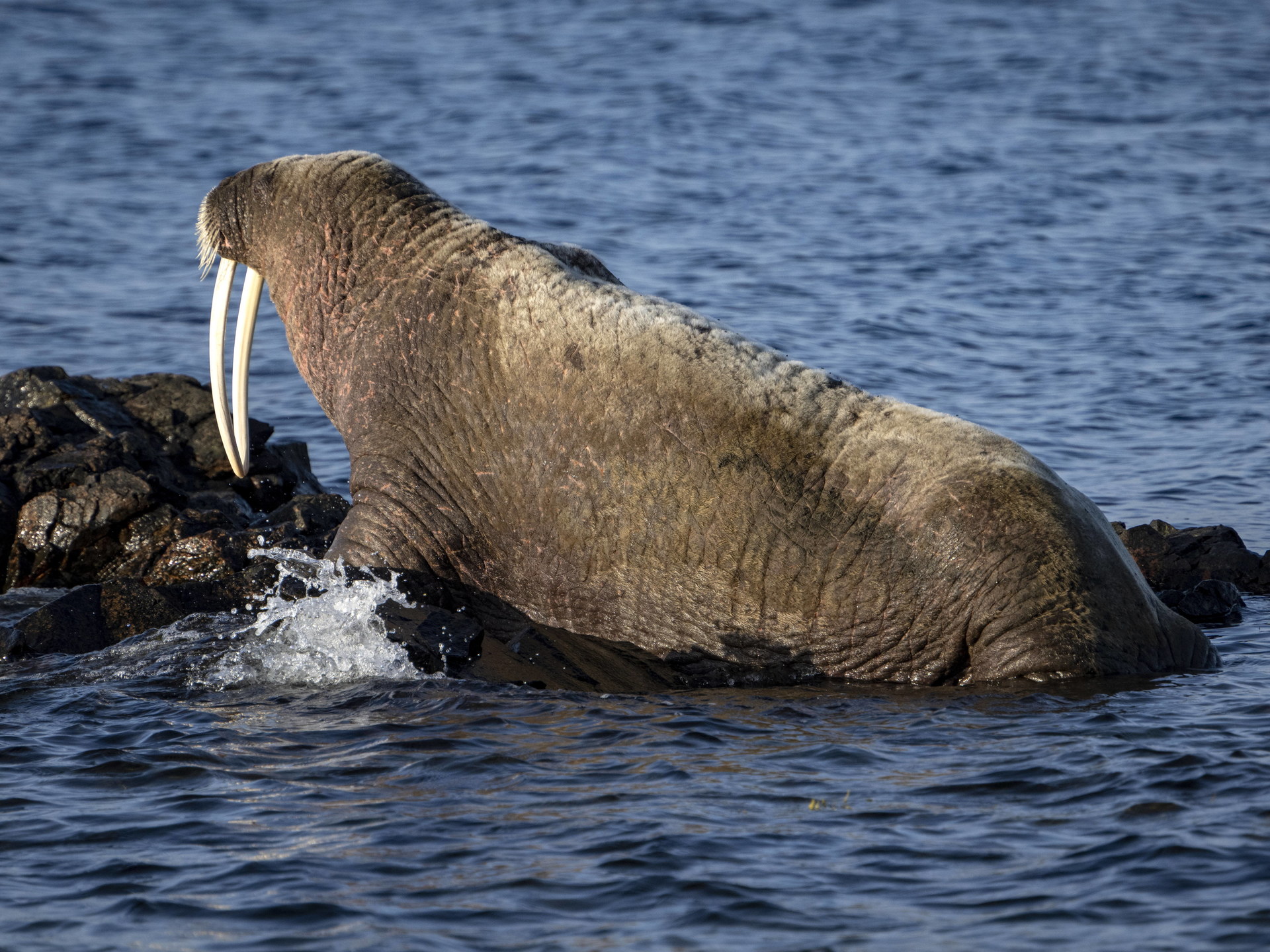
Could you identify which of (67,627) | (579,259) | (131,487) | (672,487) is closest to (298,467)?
(131,487)

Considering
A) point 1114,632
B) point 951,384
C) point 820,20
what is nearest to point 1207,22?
point 820,20

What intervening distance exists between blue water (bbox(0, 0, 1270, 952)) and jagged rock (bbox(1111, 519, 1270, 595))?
1067 millimetres

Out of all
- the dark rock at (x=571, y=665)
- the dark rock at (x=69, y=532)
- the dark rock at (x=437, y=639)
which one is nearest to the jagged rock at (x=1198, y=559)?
the dark rock at (x=571, y=665)

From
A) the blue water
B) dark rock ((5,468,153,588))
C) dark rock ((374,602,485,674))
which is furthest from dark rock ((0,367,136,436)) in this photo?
dark rock ((374,602,485,674))

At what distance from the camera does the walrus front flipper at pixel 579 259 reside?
8.55 m

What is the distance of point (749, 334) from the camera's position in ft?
55.1

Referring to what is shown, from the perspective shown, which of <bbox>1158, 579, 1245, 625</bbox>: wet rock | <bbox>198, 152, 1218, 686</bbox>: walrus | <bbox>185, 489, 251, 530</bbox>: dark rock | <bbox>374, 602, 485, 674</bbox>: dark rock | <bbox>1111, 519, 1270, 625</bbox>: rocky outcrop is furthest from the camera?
<bbox>185, 489, 251, 530</bbox>: dark rock

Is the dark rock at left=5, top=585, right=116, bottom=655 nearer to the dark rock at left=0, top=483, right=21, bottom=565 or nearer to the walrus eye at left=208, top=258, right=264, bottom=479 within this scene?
the walrus eye at left=208, top=258, right=264, bottom=479

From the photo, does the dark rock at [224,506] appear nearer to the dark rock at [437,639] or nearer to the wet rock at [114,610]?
the wet rock at [114,610]

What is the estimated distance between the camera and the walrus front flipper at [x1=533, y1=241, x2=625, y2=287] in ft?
28.1

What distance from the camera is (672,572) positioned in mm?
7805

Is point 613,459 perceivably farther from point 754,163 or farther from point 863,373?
point 754,163

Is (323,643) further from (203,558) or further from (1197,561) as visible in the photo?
(1197,561)

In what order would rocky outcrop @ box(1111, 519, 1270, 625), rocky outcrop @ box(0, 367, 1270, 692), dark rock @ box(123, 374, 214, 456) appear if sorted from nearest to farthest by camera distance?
rocky outcrop @ box(0, 367, 1270, 692)
rocky outcrop @ box(1111, 519, 1270, 625)
dark rock @ box(123, 374, 214, 456)
